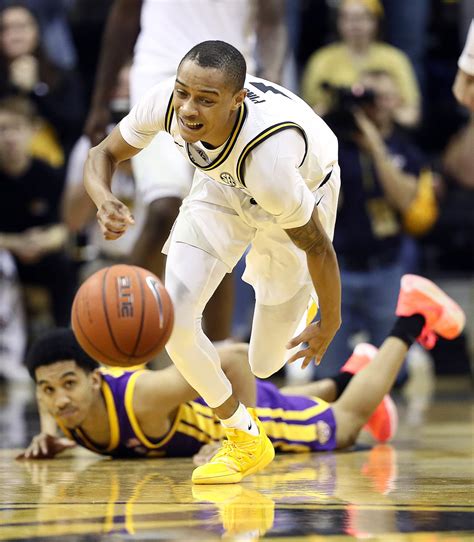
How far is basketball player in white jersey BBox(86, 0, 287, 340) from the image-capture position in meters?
5.65

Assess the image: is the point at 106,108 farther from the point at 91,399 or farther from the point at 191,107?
the point at 191,107

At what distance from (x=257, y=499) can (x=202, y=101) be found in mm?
1250

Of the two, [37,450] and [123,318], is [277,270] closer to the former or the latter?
[123,318]

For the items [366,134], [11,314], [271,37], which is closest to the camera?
[271,37]

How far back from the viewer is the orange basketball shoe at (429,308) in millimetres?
5586

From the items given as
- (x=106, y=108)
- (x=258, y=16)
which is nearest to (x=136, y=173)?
(x=106, y=108)

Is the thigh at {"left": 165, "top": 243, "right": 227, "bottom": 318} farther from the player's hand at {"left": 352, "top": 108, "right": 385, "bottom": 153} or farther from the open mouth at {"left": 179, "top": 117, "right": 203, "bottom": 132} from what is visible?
the player's hand at {"left": 352, "top": 108, "right": 385, "bottom": 153}

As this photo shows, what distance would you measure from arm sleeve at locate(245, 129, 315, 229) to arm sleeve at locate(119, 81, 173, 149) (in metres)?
0.44

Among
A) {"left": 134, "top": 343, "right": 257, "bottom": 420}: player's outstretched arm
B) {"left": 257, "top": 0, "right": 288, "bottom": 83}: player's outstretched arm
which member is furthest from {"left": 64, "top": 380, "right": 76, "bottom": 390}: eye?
{"left": 257, "top": 0, "right": 288, "bottom": 83}: player's outstretched arm

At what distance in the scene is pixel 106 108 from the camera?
234 inches

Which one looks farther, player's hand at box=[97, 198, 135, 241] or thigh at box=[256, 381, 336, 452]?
thigh at box=[256, 381, 336, 452]

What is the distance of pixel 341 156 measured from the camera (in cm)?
787

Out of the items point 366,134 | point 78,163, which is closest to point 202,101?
point 366,134

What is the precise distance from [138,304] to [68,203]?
4.55m
